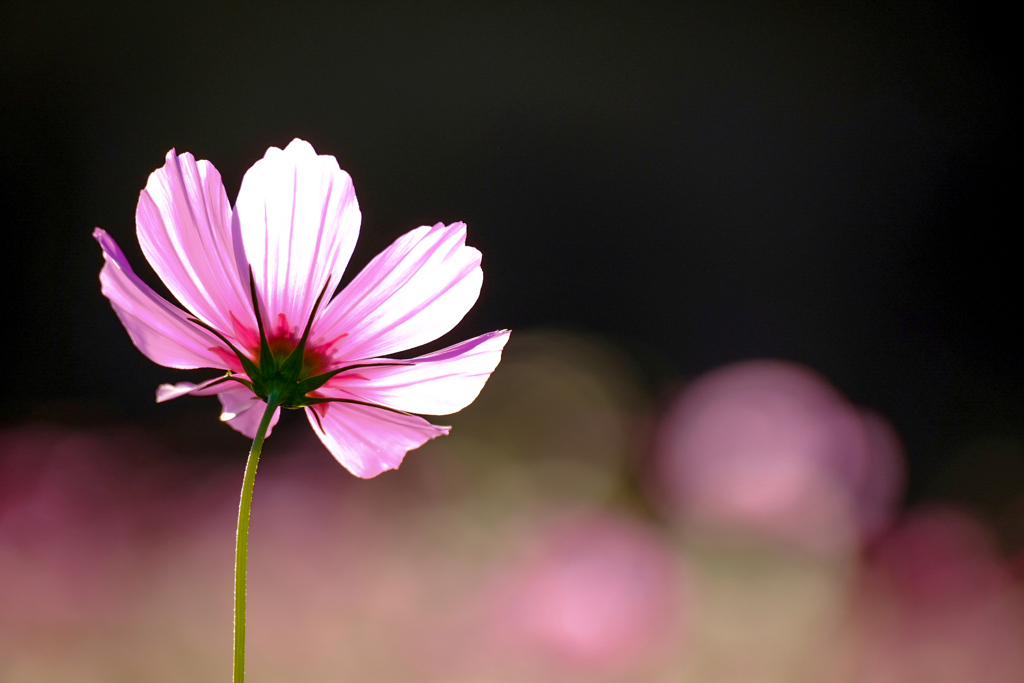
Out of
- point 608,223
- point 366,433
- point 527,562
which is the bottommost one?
point 527,562

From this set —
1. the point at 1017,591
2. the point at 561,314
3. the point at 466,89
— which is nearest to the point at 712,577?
the point at 1017,591

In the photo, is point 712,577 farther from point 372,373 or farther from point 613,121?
point 613,121

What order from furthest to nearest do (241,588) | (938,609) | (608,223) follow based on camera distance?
(608,223), (938,609), (241,588)

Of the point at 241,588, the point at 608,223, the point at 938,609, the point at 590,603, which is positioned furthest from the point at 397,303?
the point at 608,223

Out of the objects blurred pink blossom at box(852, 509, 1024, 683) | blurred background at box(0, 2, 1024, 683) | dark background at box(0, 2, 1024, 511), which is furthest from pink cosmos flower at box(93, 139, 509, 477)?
dark background at box(0, 2, 1024, 511)

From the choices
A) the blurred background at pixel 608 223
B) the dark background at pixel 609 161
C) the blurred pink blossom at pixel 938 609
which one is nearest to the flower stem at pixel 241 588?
the blurred pink blossom at pixel 938 609

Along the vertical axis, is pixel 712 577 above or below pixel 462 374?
below

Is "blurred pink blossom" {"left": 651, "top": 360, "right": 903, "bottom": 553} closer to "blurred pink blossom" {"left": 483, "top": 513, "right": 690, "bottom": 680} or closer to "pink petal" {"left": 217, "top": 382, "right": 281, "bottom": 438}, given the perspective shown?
"blurred pink blossom" {"left": 483, "top": 513, "right": 690, "bottom": 680}

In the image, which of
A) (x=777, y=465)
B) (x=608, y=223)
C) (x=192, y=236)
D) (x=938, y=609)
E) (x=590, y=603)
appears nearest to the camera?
(x=192, y=236)

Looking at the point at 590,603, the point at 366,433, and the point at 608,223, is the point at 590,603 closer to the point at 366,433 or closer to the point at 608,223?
the point at 366,433
